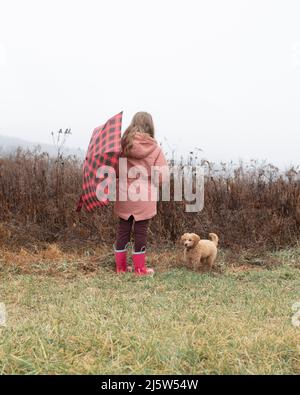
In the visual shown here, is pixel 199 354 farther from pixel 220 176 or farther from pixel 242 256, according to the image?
pixel 220 176

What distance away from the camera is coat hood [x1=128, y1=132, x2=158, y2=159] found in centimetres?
558

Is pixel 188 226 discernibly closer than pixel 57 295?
No

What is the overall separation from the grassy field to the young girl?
51 cm

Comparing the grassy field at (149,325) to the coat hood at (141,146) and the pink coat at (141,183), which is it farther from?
the coat hood at (141,146)

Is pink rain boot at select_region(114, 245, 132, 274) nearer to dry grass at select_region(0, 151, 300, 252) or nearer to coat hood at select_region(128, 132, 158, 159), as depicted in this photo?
coat hood at select_region(128, 132, 158, 159)

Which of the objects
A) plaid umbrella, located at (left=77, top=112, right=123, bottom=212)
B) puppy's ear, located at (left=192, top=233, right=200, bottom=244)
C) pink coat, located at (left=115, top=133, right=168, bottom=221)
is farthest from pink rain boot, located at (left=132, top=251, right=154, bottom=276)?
plaid umbrella, located at (left=77, top=112, right=123, bottom=212)

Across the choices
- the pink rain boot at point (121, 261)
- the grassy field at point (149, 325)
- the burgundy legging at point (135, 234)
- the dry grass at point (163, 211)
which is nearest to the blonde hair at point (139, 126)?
the burgundy legging at point (135, 234)

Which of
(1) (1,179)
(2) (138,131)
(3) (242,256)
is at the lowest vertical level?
(3) (242,256)

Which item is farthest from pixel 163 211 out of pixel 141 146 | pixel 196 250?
pixel 141 146

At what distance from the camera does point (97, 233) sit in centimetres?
780

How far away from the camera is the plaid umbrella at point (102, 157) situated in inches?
211

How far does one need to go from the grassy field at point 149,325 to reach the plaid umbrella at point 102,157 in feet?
3.02

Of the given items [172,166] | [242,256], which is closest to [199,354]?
[242,256]
